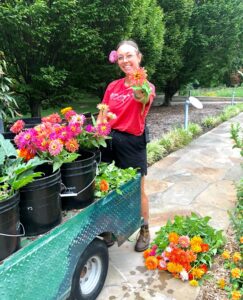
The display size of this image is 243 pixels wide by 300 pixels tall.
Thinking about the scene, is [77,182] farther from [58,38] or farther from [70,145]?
[58,38]

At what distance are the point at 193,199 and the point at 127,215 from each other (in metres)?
1.94

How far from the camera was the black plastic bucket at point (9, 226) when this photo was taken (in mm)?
1549

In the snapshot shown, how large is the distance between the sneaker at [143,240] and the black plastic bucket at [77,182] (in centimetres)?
106

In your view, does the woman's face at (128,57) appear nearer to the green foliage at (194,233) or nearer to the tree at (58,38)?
the green foliage at (194,233)

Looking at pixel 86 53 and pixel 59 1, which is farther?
pixel 86 53

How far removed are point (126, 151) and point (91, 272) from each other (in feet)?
3.21

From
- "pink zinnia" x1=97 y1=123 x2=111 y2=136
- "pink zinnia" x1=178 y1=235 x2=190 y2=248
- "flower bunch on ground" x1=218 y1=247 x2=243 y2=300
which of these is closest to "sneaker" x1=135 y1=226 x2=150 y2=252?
"pink zinnia" x1=178 y1=235 x2=190 y2=248

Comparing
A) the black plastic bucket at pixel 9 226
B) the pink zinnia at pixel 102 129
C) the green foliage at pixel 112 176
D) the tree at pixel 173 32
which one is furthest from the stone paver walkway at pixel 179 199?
the tree at pixel 173 32

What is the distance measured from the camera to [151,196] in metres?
4.35

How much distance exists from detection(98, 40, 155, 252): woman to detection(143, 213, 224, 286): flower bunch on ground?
0.63 m

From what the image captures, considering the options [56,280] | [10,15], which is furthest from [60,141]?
[10,15]

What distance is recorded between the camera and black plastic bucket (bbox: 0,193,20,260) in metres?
1.55

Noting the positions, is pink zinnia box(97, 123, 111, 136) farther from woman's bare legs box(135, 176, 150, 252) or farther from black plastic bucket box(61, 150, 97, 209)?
woman's bare legs box(135, 176, 150, 252)

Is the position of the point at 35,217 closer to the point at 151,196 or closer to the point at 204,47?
the point at 151,196
